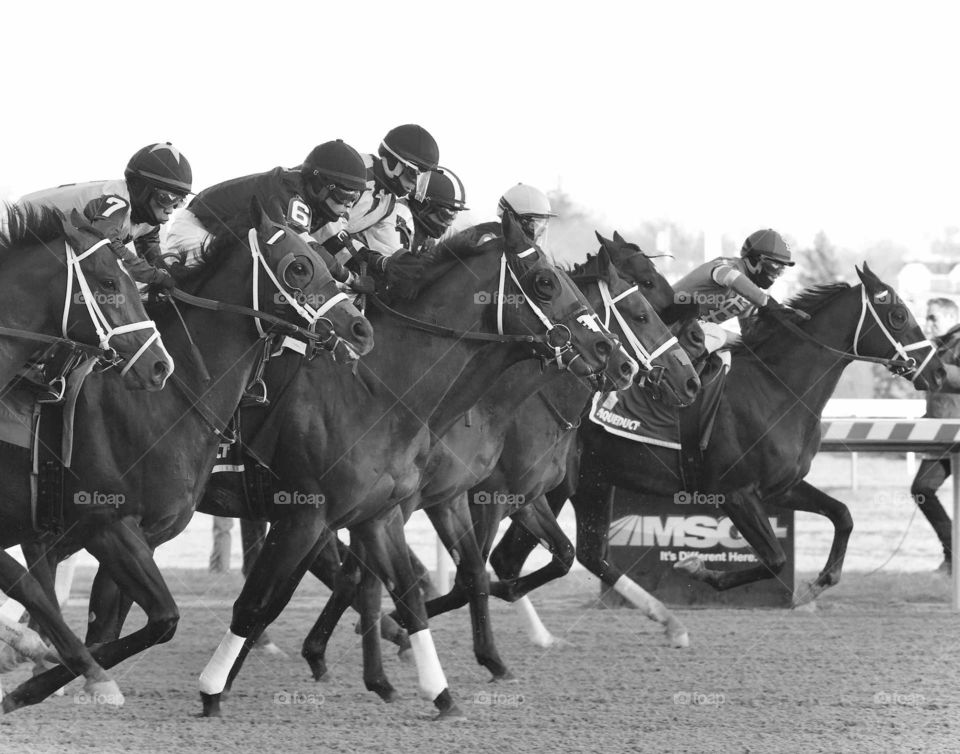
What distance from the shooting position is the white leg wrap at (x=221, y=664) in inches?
255

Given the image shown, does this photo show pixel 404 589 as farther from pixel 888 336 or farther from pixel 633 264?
pixel 888 336

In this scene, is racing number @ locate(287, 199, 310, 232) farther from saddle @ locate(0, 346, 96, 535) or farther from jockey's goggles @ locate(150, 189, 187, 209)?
saddle @ locate(0, 346, 96, 535)

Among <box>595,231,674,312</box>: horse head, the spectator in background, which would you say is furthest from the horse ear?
the spectator in background

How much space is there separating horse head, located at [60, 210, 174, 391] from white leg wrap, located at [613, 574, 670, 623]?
176 inches

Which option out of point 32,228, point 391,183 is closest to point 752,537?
point 391,183

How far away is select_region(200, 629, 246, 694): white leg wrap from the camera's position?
648 centimetres

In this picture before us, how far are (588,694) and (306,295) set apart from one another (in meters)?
2.55

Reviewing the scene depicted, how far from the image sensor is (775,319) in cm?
966

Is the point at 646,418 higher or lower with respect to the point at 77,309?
lower

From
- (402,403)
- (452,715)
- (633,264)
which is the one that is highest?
(633,264)

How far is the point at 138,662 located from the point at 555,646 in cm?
243

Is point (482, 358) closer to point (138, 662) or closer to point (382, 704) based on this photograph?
point (382, 704)

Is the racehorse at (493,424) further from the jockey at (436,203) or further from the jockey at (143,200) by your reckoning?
the jockey at (143,200)

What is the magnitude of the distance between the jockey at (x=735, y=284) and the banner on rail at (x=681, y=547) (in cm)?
170
